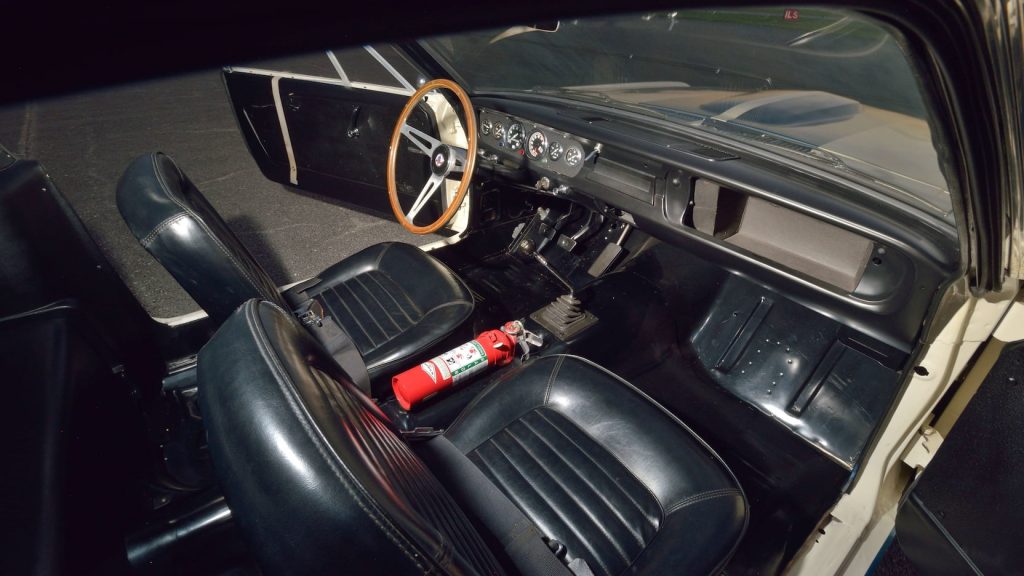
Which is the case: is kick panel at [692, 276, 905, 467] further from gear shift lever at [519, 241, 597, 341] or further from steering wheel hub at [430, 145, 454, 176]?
steering wheel hub at [430, 145, 454, 176]

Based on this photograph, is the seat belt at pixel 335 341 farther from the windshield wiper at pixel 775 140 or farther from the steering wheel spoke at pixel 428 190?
the windshield wiper at pixel 775 140

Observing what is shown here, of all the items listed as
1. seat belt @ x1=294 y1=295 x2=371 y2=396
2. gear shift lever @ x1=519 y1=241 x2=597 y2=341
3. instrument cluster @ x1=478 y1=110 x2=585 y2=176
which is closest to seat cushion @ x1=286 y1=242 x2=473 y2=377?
seat belt @ x1=294 y1=295 x2=371 y2=396

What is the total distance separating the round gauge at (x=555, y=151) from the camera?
6.77ft

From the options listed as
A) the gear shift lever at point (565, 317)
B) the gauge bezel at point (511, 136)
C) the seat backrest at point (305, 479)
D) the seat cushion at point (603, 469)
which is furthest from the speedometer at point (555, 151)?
the seat backrest at point (305, 479)

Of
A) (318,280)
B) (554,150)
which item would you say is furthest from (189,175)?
(554,150)

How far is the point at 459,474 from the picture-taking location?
3.74 feet

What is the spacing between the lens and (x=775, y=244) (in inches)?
69.9

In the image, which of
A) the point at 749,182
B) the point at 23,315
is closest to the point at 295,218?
the point at 23,315

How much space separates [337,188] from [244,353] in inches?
97.7

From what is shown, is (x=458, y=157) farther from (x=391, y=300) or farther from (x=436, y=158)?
(x=391, y=300)

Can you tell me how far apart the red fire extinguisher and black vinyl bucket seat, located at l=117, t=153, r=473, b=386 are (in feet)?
0.23

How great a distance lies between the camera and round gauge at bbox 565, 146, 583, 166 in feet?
6.54

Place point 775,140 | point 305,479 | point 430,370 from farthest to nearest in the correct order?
point 430,370 < point 775,140 < point 305,479

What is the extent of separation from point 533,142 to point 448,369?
972 mm
